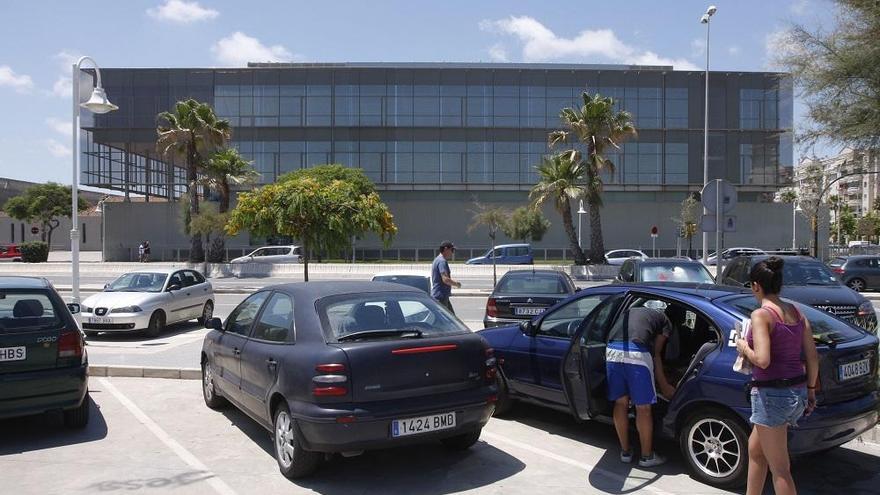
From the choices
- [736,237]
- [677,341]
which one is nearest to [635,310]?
[677,341]

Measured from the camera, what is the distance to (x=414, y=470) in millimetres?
5453

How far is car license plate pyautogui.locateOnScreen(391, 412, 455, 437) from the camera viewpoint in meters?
4.87

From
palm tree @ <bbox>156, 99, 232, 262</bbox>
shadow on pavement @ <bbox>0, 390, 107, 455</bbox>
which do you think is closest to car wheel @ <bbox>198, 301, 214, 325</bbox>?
shadow on pavement @ <bbox>0, 390, 107, 455</bbox>

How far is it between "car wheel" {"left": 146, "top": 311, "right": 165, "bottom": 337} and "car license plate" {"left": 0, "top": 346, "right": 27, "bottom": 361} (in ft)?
24.5

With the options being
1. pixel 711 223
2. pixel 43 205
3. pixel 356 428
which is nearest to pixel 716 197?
pixel 711 223

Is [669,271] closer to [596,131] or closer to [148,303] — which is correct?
[148,303]

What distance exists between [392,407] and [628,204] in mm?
52173

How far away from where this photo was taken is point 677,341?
6184 mm

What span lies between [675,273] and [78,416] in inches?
385

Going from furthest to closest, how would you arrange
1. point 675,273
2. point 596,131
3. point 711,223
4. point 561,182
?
point 561,182
point 596,131
point 675,273
point 711,223

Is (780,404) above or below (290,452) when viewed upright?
above

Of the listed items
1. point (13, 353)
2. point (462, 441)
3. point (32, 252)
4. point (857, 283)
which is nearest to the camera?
point (462, 441)

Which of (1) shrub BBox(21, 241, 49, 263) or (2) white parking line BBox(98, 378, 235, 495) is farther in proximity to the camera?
(1) shrub BBox(21, 241, 49, 263)

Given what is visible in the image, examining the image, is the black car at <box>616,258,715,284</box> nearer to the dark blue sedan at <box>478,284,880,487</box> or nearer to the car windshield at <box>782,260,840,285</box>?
the car windshield at <box>782,260,840,285</box>
